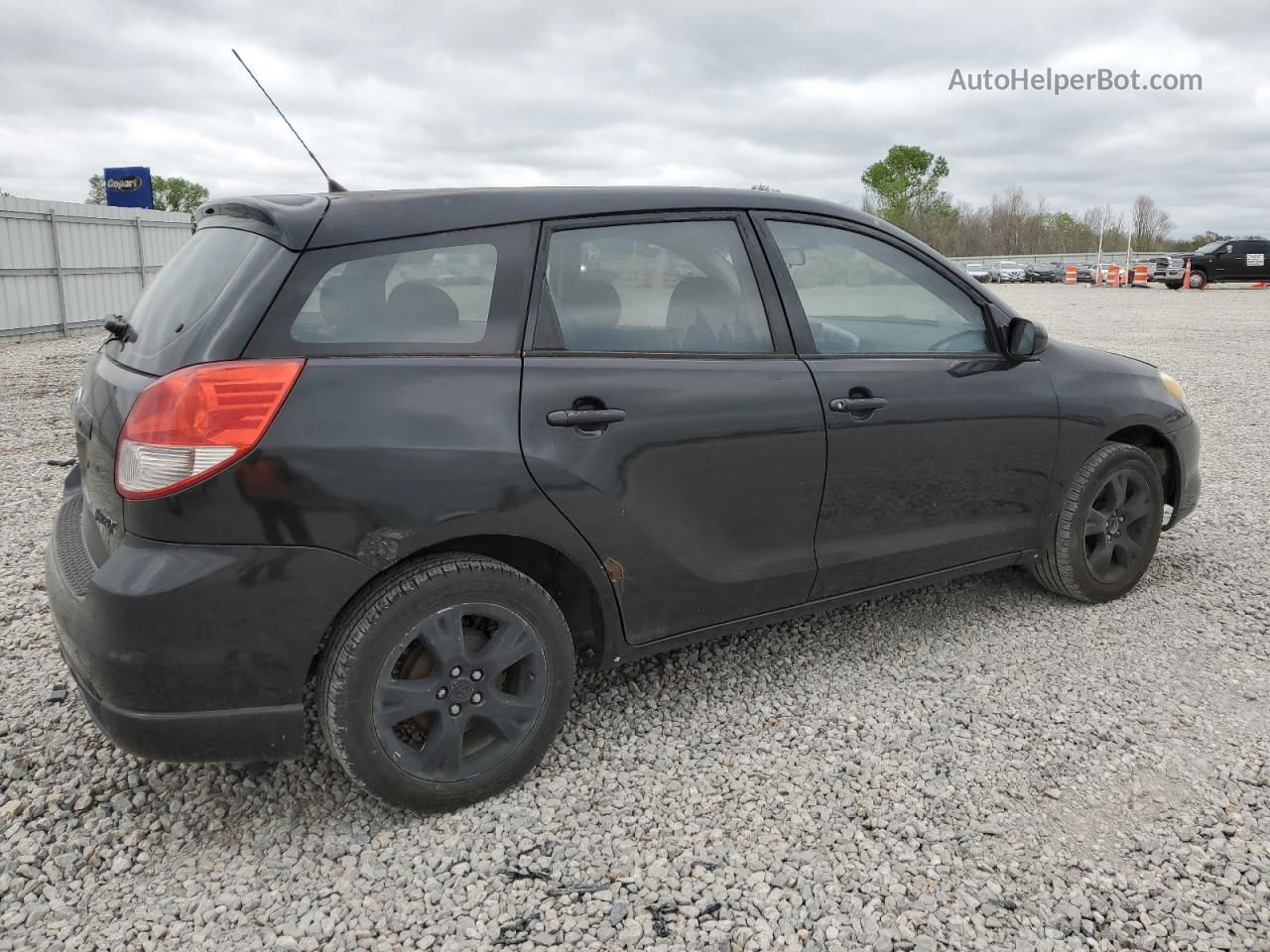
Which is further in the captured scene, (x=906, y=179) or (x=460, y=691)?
(x=906, y=179)

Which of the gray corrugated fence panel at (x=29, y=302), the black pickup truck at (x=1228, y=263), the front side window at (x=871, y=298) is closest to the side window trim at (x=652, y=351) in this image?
the front side window at (x=871, y=298)

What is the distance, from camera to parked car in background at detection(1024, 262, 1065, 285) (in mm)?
54781

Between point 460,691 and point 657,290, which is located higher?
Result: point 657,290

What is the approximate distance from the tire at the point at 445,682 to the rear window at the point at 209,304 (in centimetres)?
70

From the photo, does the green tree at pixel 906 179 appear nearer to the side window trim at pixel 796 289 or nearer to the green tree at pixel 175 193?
the green tree at pixel 175 193

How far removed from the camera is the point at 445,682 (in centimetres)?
256

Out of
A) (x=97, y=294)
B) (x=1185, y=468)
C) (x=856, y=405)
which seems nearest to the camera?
(x=856, y=405)

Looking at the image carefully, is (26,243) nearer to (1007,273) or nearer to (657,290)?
(657,290)

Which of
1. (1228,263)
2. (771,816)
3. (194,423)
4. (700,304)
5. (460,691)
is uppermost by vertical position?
(1228,263)

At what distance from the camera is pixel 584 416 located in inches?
105

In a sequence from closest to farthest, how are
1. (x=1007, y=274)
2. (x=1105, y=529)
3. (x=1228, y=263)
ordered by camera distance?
1. (x=1105, y=529)
2. (x=1228, y=263)
3. (x=1007, y=274)

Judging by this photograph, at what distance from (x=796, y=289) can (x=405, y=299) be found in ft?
A: 4.24

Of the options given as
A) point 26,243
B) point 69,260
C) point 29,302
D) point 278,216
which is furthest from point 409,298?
point 69,260

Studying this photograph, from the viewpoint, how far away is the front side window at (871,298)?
10.7 ft
